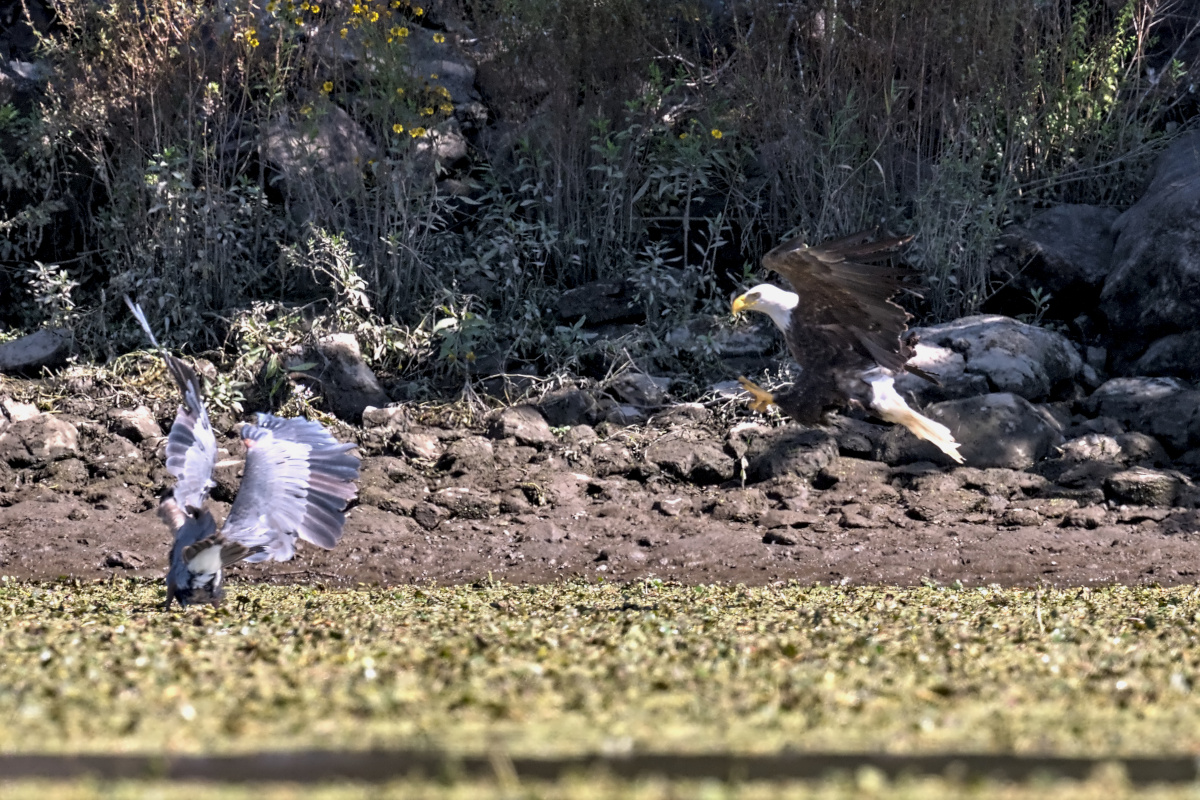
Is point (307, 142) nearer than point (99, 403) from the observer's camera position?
No

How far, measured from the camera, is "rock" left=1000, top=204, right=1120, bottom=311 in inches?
392

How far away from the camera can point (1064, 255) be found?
998cm

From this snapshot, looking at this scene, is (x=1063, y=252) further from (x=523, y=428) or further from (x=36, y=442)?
(x=36, y=442)

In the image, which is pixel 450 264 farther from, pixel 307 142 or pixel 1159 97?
pixel 1159 97

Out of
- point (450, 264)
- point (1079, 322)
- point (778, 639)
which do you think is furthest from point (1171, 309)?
point (778, 639)

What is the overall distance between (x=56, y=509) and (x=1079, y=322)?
6895 mm

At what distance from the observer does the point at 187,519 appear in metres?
5.93

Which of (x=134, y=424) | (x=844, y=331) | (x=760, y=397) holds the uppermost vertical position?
(x=844, y=331)

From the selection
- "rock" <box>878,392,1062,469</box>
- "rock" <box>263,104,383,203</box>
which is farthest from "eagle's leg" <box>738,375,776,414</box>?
"rock" <box>263,104,383,203</box>

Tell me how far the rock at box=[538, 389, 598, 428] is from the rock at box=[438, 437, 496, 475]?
616 mm

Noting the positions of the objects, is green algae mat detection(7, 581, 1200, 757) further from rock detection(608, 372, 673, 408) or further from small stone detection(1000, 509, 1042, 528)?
rock detection(608, 372, 673, 408)

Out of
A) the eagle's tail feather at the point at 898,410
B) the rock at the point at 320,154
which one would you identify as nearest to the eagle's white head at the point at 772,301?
the eagle's tail feather at the point at 898,410

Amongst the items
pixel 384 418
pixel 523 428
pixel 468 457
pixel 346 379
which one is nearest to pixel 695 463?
pixel 523 428

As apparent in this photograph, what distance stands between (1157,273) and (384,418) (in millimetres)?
5299
